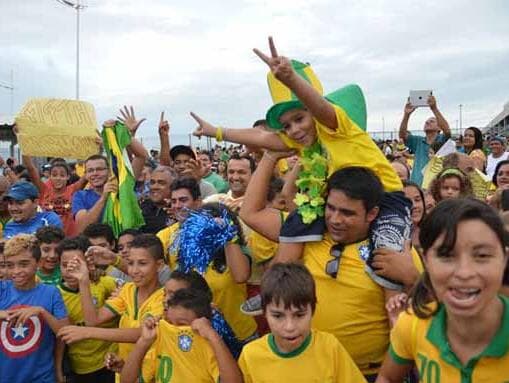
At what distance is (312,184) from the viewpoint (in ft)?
9.03

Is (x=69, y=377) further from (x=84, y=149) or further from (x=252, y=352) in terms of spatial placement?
(x=84, y=149)

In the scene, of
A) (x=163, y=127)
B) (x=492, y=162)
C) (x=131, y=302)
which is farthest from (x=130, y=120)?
(x=492, y=162)

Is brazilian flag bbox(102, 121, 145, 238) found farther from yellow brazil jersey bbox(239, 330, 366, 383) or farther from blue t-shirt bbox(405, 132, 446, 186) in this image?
blue t-shirt bbox(405, 132, 446, 186)

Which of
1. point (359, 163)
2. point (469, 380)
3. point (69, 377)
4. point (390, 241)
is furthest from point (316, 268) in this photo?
point (69, 377)

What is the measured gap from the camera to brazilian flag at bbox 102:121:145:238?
4988 millimetres

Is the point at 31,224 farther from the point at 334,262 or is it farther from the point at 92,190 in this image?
the point at 334,262

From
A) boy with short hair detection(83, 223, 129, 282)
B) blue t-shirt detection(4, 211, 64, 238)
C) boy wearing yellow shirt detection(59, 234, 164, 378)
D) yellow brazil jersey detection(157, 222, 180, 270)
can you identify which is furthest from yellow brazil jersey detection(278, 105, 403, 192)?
blue t-shirt detection(4, 211, 64, 238)

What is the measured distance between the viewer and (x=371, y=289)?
246cm

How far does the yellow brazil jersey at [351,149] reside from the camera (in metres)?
2.58

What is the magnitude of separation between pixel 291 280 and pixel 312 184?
22.4 inches

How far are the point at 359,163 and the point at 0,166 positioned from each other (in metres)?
7.80

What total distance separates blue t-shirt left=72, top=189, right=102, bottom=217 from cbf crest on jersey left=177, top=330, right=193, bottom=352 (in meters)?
3.03

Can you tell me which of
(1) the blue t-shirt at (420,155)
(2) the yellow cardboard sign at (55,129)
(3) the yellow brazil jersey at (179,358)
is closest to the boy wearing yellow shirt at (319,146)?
(3) the yellow brazil jersey at (179,358)

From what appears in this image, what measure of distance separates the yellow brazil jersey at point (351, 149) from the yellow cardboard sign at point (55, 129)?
5688 millimetres
